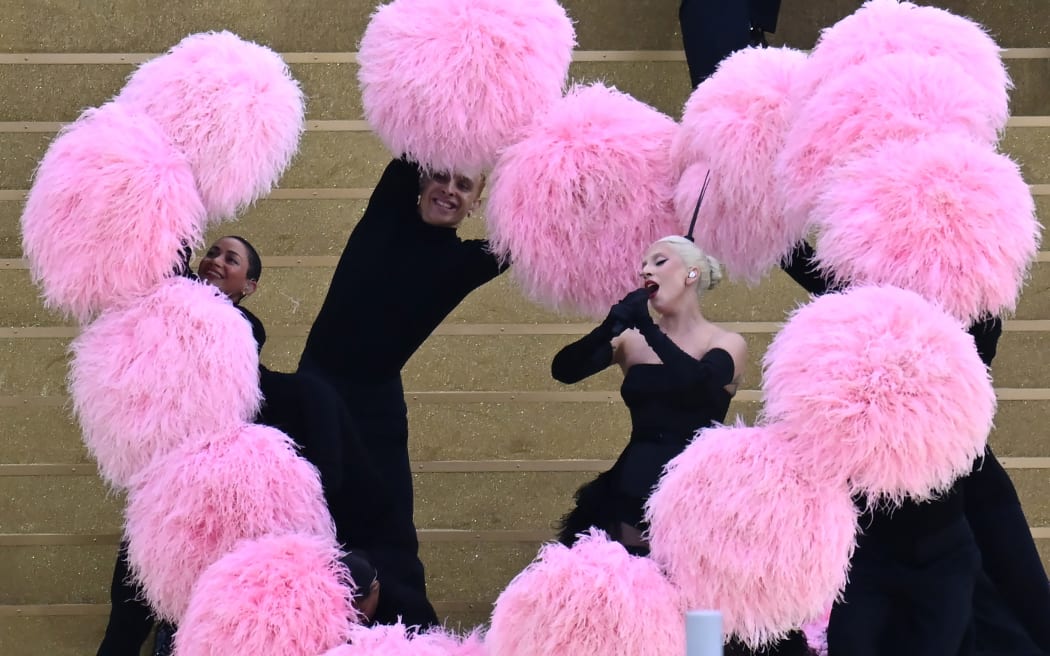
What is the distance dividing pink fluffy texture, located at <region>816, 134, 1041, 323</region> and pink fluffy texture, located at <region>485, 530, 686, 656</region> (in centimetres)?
54

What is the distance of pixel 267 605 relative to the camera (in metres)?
2.01

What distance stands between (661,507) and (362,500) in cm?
61

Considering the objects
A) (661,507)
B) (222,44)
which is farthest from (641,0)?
(661,507)

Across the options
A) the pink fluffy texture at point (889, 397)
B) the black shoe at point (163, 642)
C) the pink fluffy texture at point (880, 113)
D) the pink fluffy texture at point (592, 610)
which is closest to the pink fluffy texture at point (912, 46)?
the pink fluffy texture at point (880, 113)

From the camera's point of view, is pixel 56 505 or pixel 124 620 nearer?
pixel 124 620

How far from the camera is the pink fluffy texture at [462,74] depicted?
7.19 ft

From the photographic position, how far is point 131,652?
232cm

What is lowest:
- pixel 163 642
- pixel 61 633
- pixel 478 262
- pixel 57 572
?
pixel 61 633

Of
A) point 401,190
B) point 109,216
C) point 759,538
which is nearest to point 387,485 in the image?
point 401,190

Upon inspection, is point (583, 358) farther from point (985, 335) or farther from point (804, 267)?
point (985, 335)

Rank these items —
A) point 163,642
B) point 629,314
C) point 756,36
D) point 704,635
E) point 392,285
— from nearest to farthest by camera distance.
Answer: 1. point 704,635
2. point 629,314
3. point 392,285
4. point 163,642
5. point 756,36

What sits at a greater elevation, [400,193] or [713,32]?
[713,32]

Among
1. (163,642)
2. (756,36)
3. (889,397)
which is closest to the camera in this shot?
(889,397)

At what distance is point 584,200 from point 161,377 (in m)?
0.75
